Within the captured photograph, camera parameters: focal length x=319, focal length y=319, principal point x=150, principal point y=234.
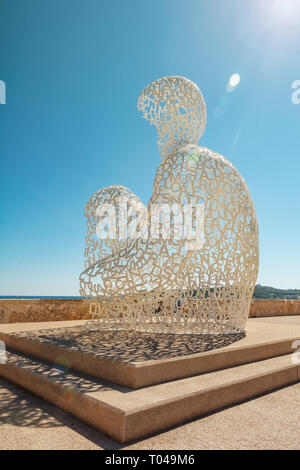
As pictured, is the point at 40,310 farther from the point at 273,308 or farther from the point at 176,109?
the point at 273,308

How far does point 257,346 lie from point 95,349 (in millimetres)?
2215

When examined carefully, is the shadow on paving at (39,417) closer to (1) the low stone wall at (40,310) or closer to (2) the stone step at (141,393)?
(2) the stone step at (141,393)

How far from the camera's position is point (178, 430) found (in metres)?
2.65

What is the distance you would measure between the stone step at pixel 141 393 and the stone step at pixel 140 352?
3.4 inches

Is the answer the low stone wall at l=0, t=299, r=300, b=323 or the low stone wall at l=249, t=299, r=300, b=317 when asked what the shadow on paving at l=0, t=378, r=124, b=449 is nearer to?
the low stone wall at l=0, t=299, r=300, b=323

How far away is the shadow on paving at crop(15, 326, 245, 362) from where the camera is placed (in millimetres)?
3594

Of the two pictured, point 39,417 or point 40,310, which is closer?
point 39,417

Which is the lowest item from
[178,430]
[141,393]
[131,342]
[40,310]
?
[178,430]

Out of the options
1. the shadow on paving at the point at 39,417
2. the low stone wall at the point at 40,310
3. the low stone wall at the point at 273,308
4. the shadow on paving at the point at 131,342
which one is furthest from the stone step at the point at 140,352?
the low stone wall at the point at 273,308

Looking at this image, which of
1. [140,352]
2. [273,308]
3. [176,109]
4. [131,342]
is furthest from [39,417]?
[273,308]

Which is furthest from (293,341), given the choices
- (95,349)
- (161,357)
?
(95,349)

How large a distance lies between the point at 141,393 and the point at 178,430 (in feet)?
1.46
